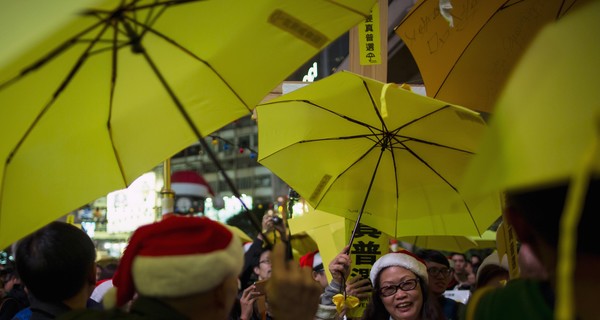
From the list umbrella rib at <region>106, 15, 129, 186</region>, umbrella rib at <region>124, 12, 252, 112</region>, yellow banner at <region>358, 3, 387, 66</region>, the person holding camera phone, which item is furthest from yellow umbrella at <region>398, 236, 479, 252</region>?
umbrella rib at <region>106, 15, 129, 186</region>

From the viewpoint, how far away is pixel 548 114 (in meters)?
1.08

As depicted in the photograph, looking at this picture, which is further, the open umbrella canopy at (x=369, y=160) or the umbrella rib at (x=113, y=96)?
the open umbrella canopy at (x=369, y=160)

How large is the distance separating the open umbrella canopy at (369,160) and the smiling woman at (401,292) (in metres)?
0.43

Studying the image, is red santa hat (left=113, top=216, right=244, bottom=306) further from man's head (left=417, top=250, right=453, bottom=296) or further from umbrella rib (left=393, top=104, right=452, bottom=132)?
man's head (left=417, top=250, right=453, bottom=296)

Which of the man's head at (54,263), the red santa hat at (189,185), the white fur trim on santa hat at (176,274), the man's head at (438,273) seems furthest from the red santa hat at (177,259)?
the red santa hat at (189,185)

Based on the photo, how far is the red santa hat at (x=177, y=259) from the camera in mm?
2166

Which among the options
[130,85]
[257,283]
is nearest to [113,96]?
[130,85]

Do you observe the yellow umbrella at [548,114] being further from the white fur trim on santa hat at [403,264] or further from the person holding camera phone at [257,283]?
the white fur trim on santa hat at [403,264]

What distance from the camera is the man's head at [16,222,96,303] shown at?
9.93 feet

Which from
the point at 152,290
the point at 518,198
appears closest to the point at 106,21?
the point at 152,290

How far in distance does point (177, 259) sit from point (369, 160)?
118 inches

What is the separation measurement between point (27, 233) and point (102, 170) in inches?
22.2

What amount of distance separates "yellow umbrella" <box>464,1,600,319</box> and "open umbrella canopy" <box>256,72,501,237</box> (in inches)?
131

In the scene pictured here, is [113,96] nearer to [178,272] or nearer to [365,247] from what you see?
[178,272]
